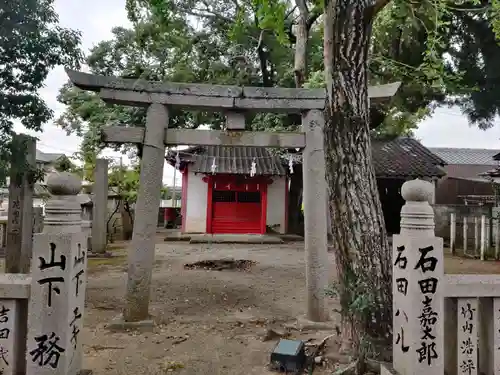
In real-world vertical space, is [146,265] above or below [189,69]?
below

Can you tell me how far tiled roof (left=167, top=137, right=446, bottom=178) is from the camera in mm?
18406

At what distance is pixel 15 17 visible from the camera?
23.4ft

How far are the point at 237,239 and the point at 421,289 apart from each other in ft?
51.3

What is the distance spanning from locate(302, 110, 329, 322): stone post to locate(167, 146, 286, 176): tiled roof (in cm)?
1215

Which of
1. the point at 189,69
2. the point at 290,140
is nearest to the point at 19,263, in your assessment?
the point at 290,140

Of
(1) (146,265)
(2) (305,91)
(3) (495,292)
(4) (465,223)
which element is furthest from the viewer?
(4) (465,223)

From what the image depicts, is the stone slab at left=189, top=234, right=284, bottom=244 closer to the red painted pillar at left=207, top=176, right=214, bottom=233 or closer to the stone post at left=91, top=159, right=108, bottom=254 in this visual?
the red painted pillar at left=207, top=176, right=214, bottom=233

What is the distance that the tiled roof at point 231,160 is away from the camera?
18.9 m

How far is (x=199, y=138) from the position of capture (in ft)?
20.8

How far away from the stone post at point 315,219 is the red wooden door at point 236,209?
13216 mm

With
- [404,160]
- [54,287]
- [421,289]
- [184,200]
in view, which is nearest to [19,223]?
[54,287]

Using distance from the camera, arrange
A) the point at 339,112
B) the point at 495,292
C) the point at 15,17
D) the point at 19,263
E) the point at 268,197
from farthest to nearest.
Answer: the point at 268,197 < the point at 19,263 < the point at 15,17 < the point at 339,112 < the point at 495,292

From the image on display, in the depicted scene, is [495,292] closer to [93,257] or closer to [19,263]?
[19,263]

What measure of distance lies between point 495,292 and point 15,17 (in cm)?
827
